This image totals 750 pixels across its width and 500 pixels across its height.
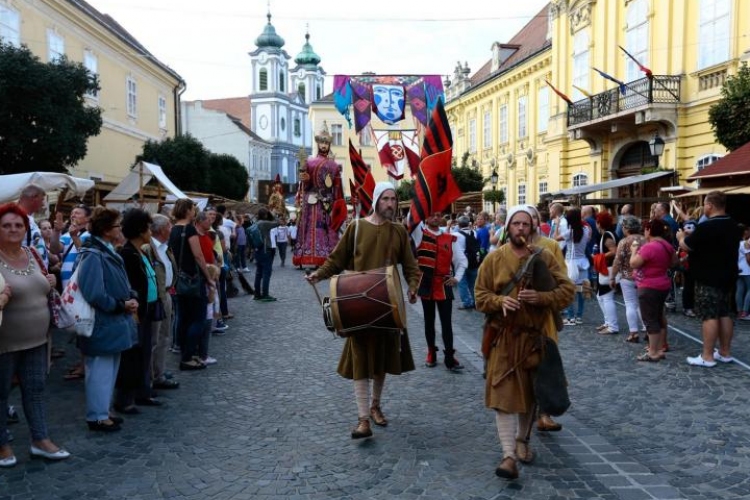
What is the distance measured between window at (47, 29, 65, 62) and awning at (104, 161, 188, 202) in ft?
35.7

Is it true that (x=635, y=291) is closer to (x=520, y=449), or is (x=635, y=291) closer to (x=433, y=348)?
(x=433, y=348)

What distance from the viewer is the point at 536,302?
4.14 m

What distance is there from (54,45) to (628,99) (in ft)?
67.2

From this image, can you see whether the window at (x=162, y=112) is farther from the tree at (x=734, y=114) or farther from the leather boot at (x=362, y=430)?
the leather boot at (x=362, y=430)

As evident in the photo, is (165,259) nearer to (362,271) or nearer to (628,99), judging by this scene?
(362,271)

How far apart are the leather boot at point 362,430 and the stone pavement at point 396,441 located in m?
0.06

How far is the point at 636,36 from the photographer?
22984 millimetres

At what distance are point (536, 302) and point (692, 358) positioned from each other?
4.01 meters

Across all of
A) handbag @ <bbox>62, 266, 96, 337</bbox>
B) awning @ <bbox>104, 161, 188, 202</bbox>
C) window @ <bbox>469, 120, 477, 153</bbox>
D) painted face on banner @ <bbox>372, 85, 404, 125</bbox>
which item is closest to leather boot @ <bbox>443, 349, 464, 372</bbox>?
handbag @ <bbox>62, 266, 96, 337</bbox>

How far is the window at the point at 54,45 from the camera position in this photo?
23.2 meters

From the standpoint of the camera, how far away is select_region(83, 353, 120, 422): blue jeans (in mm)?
5059

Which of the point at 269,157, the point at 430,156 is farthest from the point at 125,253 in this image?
the point at 269,157

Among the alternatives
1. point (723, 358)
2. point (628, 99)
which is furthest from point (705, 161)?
point (723, 358)

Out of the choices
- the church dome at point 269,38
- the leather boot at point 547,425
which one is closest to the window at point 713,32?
the leather boot at point 547,425
